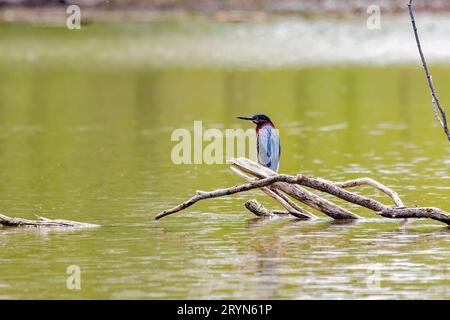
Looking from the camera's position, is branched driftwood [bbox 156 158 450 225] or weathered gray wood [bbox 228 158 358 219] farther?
weathered gray wood [bbox 228 158 358 219]

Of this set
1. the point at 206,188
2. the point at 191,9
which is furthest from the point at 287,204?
the point at 191,9

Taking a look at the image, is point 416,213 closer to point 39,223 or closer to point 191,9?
point 39,223

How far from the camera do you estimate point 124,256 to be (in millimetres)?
12594

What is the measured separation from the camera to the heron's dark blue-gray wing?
48.2 ft

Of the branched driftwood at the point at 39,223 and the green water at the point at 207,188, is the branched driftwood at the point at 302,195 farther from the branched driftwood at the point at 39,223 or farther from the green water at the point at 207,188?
the branched driftwood at the point at 39,223

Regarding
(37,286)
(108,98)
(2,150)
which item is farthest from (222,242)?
(108,98)

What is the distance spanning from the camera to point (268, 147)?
48.3 feet

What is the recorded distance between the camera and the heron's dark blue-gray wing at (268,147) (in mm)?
14695

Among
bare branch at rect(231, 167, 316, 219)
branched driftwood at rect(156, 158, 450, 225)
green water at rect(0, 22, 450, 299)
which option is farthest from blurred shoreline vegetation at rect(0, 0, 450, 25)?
branched driftwood at rect(156, 158, 450, 225)

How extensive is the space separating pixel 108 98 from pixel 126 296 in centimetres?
2531

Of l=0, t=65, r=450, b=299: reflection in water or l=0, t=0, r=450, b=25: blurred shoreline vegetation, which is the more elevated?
l=0, t=0, r=450, b=25: blurred shoreline vegetation

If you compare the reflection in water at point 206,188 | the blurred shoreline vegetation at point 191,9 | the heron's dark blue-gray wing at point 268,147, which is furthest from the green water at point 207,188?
the blurred shoreline vegetation at point 191,9

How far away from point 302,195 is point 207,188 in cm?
416

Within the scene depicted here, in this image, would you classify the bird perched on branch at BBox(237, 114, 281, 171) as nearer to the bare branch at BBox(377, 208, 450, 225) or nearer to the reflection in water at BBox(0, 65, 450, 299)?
the reflection in water at BBox(0, 65, 450, 299)
